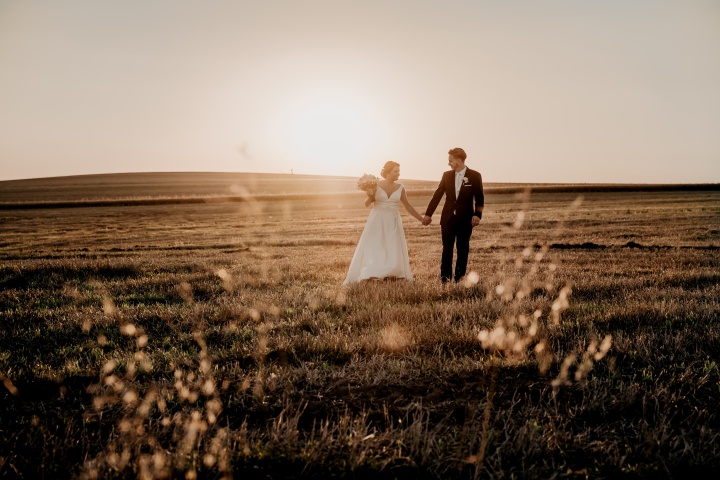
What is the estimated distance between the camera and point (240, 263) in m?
13.2

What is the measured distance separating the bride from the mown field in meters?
0.62

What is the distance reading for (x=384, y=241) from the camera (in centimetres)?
971

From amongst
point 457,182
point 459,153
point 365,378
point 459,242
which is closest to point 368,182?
point 457,182

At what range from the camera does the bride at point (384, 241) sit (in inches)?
373

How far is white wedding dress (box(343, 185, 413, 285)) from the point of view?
9.47 m

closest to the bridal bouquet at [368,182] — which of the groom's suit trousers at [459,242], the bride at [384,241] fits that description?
the bride at [384,241]

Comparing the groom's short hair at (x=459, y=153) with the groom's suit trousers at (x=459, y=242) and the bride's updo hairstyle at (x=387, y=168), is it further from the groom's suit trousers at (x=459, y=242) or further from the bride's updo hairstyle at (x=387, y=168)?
the bride's updo hairstyle at (x=387, y=168)

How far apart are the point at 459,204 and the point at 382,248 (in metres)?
1.98

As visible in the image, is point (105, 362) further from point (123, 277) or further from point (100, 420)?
point (123, 277)

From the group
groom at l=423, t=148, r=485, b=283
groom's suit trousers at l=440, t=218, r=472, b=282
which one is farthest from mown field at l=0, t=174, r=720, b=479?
groom at l=423, t=148, r=485, b=283

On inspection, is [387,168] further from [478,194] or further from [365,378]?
[365,378]

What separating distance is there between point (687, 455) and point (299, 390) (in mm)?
2739

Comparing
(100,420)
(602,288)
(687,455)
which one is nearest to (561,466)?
(687,455)

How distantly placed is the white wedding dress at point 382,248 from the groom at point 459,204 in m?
1.02
